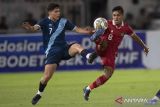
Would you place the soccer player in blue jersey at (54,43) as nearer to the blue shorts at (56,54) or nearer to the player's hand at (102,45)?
the blue shorts at (56,54)

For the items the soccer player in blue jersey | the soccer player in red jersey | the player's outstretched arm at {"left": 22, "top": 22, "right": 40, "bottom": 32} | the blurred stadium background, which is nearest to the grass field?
the blurred stadium background

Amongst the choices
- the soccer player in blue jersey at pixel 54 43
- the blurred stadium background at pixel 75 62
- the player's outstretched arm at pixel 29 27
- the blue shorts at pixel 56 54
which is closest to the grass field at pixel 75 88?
the blurred stadium background at pixel 75 62

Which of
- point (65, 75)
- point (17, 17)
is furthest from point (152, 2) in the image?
point (65, 75)

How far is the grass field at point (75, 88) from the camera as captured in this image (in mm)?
17359

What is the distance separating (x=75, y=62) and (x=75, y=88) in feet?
20.8

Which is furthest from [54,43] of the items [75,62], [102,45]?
[75,62]

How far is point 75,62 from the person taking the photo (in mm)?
→ 27406

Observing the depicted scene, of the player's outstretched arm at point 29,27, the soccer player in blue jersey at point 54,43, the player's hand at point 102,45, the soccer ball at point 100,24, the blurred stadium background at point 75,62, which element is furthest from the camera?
the blurred stadium background at point 75,62

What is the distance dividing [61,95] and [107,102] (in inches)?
91.3

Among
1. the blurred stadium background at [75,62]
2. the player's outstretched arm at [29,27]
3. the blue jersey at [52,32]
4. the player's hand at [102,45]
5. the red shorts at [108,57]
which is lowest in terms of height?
the blurred stadium background at [75,62]

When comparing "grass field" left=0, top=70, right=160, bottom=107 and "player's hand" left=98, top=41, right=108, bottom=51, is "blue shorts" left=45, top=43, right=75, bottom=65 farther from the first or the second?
"grass field" left=0, top=70, right=160, bottom=107

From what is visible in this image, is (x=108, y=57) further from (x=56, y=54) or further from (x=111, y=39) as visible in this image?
(x=56, y=54)

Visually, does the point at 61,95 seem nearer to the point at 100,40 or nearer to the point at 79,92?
Result: the point at 79,92

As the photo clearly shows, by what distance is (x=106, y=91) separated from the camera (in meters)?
20.2
